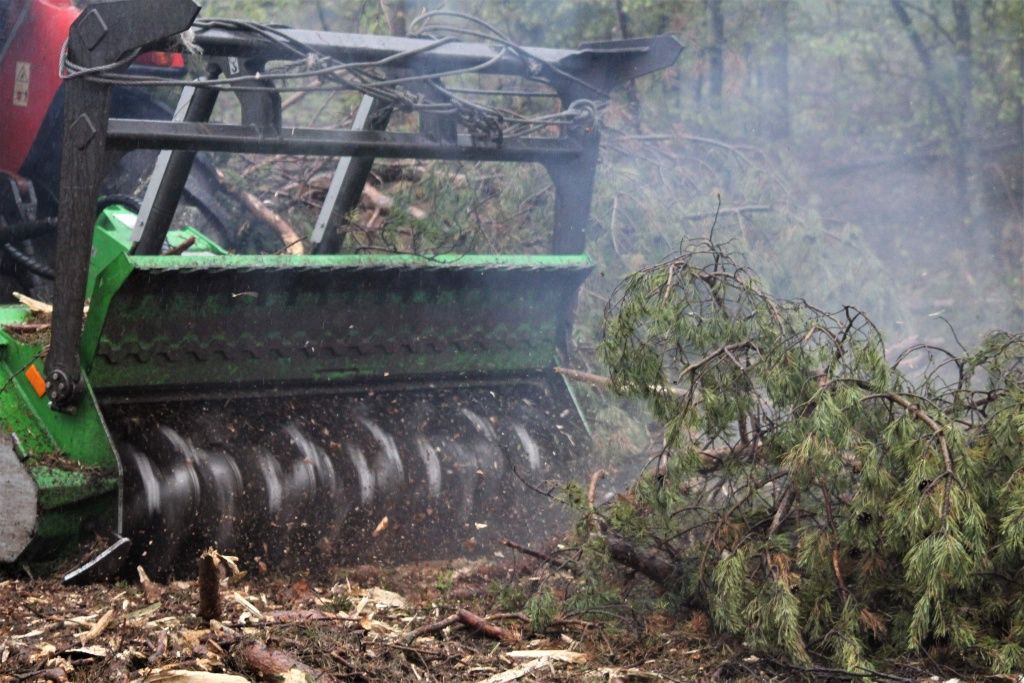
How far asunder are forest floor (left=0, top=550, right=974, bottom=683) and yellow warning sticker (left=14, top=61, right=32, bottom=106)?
8.14ft

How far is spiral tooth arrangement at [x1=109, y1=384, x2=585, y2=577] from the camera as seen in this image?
426 cm

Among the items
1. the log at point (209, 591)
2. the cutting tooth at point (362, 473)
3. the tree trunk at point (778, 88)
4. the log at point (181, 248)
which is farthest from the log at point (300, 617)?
the tree trunk at point (778, 88)

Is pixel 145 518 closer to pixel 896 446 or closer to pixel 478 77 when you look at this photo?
pixel 896 446

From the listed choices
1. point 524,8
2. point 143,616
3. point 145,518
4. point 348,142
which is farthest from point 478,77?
point 143,616

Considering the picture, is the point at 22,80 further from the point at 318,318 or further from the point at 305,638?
the point at 305,638

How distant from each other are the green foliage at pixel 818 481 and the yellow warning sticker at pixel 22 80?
9.52 feet

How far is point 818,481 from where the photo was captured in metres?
3.59

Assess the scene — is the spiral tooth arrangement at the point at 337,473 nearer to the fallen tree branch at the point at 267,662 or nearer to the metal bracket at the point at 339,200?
the metal bracket at the point at 339,200

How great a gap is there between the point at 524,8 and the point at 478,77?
4.41ft

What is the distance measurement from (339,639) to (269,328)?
1510 mm

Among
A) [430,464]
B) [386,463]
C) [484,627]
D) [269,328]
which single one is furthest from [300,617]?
[269,328]

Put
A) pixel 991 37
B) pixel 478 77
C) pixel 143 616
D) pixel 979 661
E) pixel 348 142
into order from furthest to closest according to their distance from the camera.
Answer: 1. pixel 991 37
2. pixel 478 77
3. pixel 348 142
4. pixel 143 616
5. pixel 979 661

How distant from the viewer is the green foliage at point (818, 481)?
337 centimetres

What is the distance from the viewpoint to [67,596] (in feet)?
12.3
